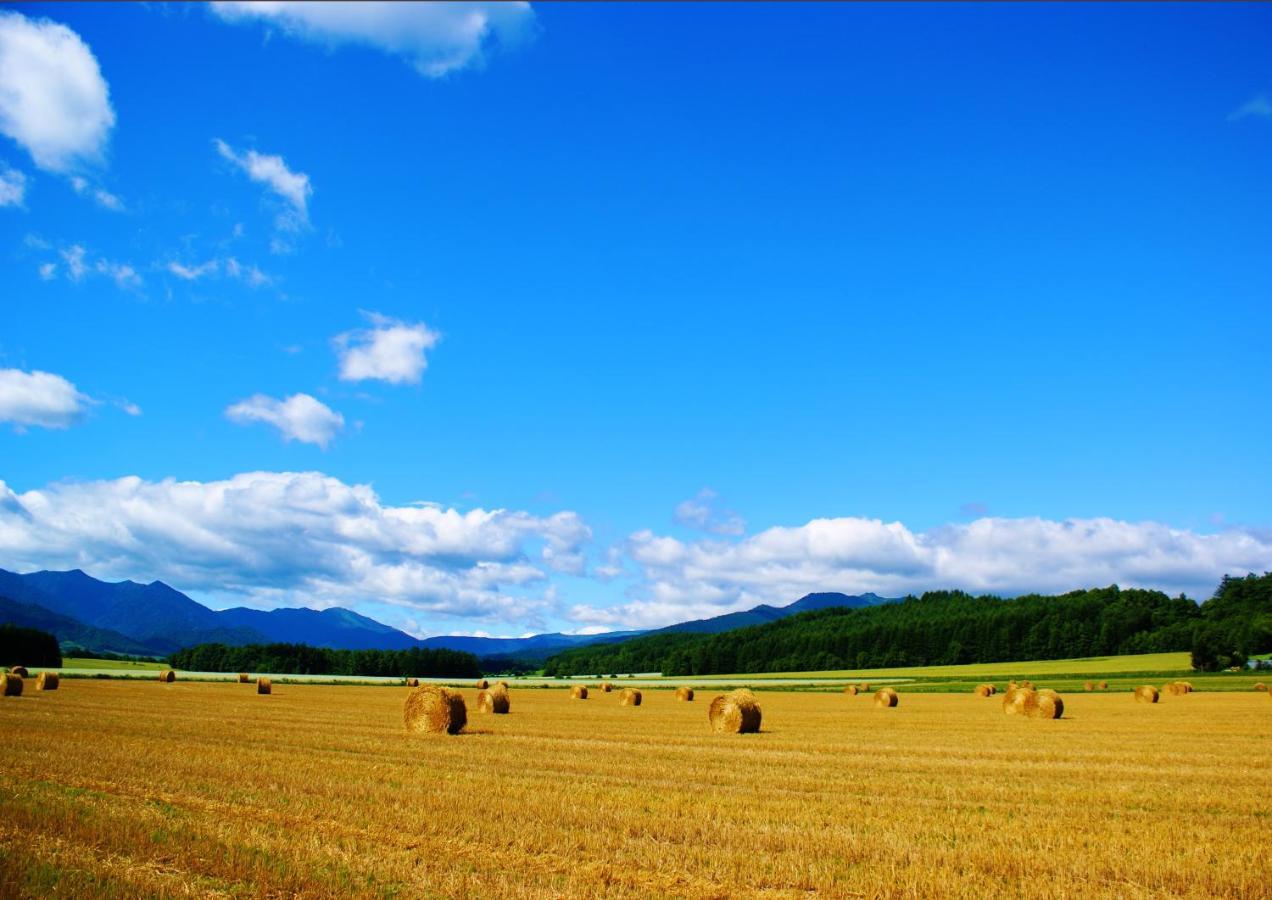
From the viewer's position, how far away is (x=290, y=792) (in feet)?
40.0

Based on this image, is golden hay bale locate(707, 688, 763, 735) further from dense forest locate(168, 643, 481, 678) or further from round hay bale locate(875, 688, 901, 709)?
dense forest locate(168, 643, 481, 678)

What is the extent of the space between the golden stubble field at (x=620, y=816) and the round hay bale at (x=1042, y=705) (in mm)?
9566

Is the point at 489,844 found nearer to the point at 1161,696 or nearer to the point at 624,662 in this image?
the point at 1161,696

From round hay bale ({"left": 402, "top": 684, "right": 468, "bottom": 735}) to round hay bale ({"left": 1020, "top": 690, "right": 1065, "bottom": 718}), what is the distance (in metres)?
20.7

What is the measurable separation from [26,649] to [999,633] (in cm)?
11570

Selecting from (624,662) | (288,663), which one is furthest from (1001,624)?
(288,663)

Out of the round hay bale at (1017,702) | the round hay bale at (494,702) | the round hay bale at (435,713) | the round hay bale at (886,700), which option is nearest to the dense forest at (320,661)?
the round hay bale at (886,700)


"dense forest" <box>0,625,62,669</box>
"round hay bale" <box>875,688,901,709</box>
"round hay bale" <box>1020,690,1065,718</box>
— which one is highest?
"dense forest" <box>0,625,62,669</box>

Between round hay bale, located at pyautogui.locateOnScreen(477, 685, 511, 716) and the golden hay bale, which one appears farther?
round hay bale, located at pyautogui.locateOnScreen(477, 685, 511, 716)

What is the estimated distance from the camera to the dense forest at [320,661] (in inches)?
4653

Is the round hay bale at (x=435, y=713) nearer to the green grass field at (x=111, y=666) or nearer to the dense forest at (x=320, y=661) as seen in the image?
the green grass field at (x=111, y=666)

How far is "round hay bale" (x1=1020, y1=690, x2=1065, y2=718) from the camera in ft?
103

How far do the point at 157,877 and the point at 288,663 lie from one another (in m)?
119

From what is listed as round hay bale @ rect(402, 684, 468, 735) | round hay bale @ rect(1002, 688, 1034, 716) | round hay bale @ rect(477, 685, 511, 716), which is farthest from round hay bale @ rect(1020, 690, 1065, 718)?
round hay bale @ rect(402, 684, 468, 735)
